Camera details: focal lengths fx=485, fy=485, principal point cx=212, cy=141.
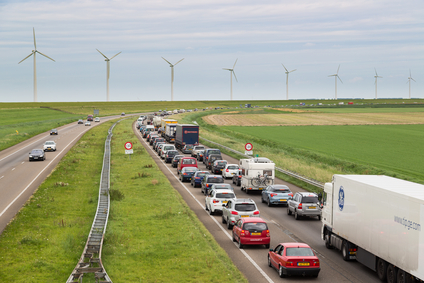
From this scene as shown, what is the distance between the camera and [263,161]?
39.0 meters

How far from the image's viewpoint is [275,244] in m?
23.3

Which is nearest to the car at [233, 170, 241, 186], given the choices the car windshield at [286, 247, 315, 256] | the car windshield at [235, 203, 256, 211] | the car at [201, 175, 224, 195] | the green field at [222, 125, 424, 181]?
the car at [201, 175, 224, 195]

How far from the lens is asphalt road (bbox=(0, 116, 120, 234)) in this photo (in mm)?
31641

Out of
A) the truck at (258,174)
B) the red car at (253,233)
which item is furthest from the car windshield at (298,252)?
the truck at (258,174)

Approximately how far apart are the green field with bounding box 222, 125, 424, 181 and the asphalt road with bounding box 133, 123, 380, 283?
19.7 meters

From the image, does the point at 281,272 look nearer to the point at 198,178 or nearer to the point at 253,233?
the point at 253,233

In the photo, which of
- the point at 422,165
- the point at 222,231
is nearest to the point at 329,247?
the point at 222,231

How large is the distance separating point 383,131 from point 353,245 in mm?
80707

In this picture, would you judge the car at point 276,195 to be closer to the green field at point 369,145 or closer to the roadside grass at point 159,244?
the roadside grass at point 159,244

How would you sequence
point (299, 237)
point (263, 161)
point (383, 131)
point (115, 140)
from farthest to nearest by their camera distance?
point (383, 131), point (115, 140), point (263, 161), point (299, 237)

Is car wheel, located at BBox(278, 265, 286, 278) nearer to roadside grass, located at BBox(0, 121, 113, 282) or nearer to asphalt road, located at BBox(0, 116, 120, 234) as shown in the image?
roadside grass, located at BBox(0, 121, 113, 282)

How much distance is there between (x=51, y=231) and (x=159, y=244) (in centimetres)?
643

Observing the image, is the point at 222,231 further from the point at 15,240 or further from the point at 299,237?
the point at 15,240

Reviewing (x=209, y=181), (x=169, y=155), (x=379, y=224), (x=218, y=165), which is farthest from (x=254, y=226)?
(x=169, y=155)
